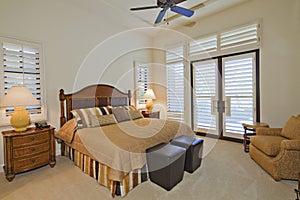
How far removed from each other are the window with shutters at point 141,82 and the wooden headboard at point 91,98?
544 millimetres

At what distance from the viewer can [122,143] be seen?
2314 mm

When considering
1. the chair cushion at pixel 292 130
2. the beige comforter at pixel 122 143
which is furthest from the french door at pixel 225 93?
the beige comforter at pixel 122 143

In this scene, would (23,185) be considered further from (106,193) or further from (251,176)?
(251,176)

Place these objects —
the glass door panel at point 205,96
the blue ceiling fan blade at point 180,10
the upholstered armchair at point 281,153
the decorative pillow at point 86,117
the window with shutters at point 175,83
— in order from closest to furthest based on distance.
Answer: the upholstered armchair at point 281,153
the blue ceiling fan blade at point 180,10
the decorative pillow at point 86,117
the glass door panel at point 205,96
the window with shutters at point 175,83

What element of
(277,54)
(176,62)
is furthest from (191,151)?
(176,62)

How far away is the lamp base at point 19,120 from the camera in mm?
2719

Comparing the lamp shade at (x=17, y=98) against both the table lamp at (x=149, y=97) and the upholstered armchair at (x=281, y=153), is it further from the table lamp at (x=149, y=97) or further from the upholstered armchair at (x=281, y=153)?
the upholstered armchair at (x=281, y=153)

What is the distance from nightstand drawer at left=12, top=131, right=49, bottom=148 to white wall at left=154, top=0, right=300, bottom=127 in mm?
4542

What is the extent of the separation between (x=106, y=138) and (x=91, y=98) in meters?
1.80

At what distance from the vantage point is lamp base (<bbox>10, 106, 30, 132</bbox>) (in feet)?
8.92

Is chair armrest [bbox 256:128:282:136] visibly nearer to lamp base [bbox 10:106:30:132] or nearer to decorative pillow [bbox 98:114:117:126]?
decorative pillow [bbox 98:114:117:126]

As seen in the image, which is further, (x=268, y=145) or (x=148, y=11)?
(x=148, y=11)

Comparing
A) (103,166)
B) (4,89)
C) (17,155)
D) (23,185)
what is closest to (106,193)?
(103,166)

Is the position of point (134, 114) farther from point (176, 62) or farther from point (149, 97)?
point (176, 62)
